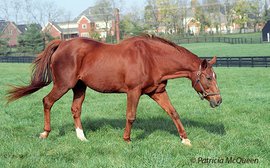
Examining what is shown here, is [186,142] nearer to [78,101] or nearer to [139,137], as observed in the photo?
[139,137]

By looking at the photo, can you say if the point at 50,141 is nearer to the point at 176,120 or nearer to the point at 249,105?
the point at 176,120

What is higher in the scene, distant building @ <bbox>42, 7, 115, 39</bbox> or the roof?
the roof

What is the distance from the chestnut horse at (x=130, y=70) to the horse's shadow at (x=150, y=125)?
0.75 meters

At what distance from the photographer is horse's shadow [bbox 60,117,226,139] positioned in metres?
7.93

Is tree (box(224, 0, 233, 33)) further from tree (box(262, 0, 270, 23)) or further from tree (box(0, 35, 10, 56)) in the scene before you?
tree (box(0, 35, 10, 56))

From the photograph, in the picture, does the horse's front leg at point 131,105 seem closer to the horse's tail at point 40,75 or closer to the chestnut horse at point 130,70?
the chestnut horse at point 130,70

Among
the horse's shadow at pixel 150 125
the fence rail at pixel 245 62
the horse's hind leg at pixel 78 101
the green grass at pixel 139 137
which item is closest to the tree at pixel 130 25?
the fence rail at pixel 245 62

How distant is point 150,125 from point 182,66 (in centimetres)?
188

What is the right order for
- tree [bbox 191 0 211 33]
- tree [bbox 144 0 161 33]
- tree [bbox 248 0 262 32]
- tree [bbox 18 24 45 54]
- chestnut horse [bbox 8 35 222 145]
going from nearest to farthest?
chestnut horse [bbox 8 35 222 145] → tree [bbox 18 24 45 54] → tree [bbox 144 0 161 33] → tree [bbox 191 0 211 33] → tree [bbox 248 0 262 32]

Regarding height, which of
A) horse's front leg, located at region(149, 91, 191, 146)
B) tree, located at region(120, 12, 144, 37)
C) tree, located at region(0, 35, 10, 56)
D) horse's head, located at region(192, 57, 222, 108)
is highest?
tree, located at region(120, 12, 144, 37)

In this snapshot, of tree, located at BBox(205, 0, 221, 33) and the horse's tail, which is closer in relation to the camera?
the horse's tail

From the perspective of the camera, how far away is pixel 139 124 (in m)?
8.70

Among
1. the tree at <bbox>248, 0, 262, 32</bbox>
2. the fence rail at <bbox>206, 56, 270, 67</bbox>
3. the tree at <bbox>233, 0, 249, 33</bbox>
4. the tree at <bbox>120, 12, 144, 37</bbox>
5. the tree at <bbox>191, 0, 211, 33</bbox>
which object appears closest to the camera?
the fence rail at <bbox>206, 56, 270, 67</bbox>

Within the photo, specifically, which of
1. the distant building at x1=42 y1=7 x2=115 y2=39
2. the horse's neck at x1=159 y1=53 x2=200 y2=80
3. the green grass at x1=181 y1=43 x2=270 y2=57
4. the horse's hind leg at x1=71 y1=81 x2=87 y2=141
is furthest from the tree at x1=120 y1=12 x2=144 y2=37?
the horse's neck at x1=159 y1=53 x2=200 y2=80
